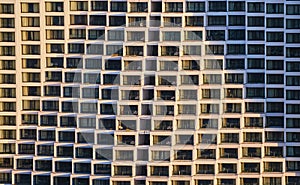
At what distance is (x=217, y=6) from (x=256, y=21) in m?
1.36

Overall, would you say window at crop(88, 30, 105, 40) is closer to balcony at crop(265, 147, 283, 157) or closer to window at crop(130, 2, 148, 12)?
window at crop(130, 2, 148, 12)

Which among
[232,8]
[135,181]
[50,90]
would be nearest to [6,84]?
[50,90]

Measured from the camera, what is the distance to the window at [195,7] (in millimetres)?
28266

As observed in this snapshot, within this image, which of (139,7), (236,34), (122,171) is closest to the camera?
(236,34)

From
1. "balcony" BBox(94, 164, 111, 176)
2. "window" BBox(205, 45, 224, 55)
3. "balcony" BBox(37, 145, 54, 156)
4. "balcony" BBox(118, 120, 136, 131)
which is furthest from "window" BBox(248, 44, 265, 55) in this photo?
"balcony" BBox(37, 145, 54, 156)

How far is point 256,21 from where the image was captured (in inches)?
1112

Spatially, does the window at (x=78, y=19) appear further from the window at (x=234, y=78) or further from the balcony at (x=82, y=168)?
the window at (x=234, y=78)

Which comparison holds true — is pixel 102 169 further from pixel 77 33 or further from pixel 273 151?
pixel 273 151

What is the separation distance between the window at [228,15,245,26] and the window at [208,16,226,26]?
7.7 inches

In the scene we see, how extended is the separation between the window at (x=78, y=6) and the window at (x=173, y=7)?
2664mm

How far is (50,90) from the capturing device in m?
28.8

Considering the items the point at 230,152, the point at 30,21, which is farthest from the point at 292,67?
the point at 30,21

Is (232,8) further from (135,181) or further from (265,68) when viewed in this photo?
(135,181)

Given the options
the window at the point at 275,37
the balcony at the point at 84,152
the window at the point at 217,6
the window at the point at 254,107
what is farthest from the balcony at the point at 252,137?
the balcony at the point at 84,152
